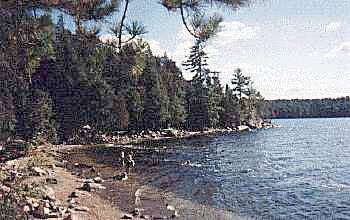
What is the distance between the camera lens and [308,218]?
20.2 meters

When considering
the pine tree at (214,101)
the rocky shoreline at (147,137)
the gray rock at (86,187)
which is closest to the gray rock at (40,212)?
the gray rock at (86,187)

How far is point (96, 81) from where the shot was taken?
184 ft

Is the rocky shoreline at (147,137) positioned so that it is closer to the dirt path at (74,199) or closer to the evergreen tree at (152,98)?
the evergreen tree at (152,98)

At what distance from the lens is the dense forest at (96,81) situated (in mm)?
8367

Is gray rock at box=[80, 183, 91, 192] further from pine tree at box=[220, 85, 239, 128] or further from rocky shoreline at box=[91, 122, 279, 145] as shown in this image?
pine tree at box=[220, 85, 239, 128]

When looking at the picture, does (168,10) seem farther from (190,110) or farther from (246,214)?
(190,110)

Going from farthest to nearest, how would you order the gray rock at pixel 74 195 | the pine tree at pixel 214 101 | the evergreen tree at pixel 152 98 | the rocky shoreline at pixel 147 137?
the pine tree at pixel 214 101 < the evergreen tree at pixel 152 98 < the rocky shoreline at pixel 147 137 < the gray rock at pixel 74 195

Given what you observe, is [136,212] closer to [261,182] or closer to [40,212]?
[40,212]

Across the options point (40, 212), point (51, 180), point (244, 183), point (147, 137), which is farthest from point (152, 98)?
point (40, 212)

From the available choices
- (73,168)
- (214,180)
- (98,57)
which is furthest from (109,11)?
(73,168)

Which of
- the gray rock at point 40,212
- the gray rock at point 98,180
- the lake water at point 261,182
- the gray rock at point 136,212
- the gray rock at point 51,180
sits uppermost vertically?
the gray rock at point 40,212

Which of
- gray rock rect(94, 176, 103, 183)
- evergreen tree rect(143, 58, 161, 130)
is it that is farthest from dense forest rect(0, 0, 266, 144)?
gray rock rect(94, 176, 103, 183)

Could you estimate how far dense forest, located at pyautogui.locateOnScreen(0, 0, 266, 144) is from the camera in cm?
837

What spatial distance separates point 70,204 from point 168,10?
11616 millimetres
